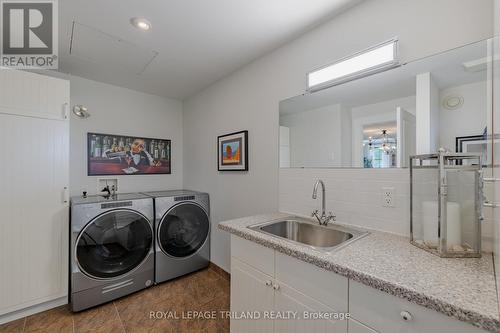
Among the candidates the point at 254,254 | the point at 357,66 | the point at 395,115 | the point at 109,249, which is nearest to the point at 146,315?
the point at 109,249

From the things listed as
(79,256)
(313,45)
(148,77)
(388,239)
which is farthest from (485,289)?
(148,77)

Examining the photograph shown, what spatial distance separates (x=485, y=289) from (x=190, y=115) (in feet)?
10.7

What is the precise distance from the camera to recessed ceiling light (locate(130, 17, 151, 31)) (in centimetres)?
160

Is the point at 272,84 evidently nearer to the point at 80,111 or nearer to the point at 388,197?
the point at 388,197

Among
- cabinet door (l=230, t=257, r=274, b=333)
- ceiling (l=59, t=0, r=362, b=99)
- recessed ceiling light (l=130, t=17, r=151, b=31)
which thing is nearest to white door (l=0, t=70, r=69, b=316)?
ceiling (l=59, t=0, r=362, b=99)

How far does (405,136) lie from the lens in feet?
4.20

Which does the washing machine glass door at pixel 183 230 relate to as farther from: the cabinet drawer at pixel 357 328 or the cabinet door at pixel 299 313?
the cabinet drawer at pixel 357 328

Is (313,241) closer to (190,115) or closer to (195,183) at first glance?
(195,183)

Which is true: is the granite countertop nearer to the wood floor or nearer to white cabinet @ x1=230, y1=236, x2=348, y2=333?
white cabinet @ x1=230, y1=236, x2=348, y2=333

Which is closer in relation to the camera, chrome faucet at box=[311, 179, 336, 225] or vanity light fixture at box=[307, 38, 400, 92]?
vanity light fixture at box=[307, 38, 400, 92]

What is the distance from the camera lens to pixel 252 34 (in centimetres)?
178

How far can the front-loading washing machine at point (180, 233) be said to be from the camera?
239 cm

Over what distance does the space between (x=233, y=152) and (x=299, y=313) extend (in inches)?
65.6

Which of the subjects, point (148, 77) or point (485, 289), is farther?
point (148, 77)
